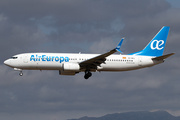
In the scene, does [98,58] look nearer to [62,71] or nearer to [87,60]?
[87,60]

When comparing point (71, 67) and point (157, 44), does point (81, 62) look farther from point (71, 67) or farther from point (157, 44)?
point (157, 44)

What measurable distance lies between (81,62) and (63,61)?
3.18m

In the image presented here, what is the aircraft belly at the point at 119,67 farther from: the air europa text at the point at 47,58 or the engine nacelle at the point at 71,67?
the air europa text at the point at 47,58

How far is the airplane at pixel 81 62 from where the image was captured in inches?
1954

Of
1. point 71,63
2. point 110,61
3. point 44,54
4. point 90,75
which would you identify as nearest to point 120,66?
point 110,61

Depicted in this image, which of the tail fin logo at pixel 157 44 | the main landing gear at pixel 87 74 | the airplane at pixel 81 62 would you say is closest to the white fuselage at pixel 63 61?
the airplane at pixel 81 62

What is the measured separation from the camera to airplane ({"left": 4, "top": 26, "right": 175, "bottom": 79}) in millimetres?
49625

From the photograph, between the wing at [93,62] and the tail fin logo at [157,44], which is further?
the tail fin logo at [157,44]

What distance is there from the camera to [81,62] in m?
49.5

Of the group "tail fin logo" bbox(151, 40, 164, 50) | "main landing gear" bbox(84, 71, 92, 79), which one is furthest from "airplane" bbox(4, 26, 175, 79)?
"tail fin logo" bbox(151, 40, 164, 50)

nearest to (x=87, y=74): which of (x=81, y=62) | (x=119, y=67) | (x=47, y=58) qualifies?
(x=81, y=62)

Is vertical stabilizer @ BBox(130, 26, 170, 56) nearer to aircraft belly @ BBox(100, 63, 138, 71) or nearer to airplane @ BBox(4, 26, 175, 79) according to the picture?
airplane @ BBox(4, 26, 175, 79)

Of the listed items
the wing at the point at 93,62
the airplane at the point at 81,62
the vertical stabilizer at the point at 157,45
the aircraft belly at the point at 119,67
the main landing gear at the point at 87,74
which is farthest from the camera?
the vertical stabilizer at the point at 157,45

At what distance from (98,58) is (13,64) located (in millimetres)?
14655
